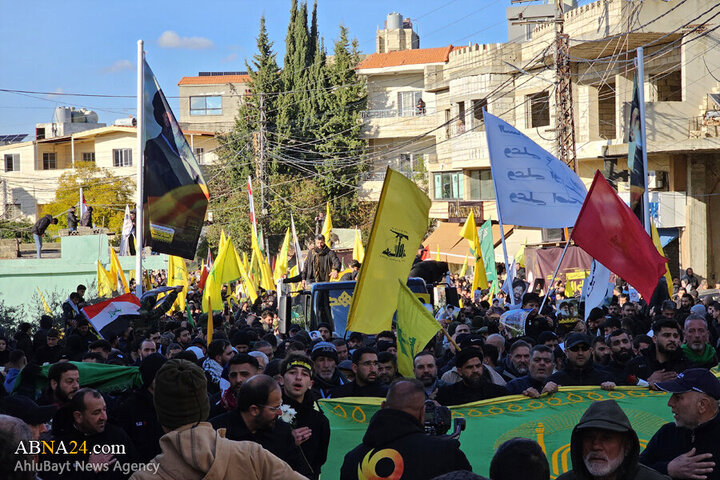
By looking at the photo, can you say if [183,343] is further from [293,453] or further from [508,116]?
[508,116]

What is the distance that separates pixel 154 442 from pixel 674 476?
3.33m

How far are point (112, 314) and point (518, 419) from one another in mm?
7510

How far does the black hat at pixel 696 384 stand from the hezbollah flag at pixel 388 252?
3.27 m

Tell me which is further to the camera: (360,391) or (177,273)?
(177,273)

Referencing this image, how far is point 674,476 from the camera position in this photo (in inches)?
191

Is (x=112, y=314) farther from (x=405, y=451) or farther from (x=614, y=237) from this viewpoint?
(x=405, y=451)

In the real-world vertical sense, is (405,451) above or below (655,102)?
below

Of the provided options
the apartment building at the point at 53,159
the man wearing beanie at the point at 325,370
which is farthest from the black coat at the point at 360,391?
the apartment building at the point at 53,159

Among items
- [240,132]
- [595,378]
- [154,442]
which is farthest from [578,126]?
[154,442]

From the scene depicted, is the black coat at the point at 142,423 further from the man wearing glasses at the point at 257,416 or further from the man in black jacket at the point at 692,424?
the man in black jacket at the point at 692,424

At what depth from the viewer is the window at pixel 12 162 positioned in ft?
229

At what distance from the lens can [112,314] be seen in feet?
42.5

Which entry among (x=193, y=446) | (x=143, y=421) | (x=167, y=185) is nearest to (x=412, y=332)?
(x=143, y=421)

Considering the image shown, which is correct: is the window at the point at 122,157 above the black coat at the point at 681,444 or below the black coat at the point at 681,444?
above
